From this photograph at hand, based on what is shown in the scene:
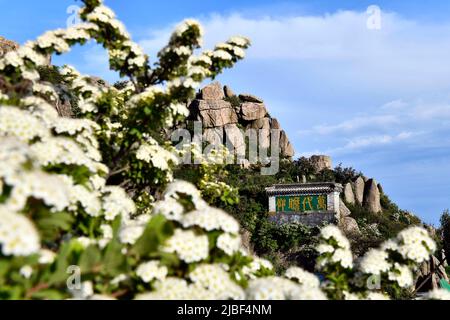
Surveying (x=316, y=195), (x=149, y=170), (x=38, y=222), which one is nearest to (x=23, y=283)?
(x=38, y=222)

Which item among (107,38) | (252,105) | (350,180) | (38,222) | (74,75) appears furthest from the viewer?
(252,105)

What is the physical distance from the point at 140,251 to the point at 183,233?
37cm

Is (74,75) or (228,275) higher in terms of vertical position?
(74,75)

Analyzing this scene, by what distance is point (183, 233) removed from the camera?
4195 mm

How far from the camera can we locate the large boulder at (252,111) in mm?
53406

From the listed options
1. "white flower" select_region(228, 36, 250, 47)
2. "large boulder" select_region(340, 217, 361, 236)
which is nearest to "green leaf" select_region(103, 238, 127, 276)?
"white flower" select_region(228, 36, 250, 47)

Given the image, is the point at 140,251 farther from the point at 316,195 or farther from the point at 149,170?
the point at 316,195

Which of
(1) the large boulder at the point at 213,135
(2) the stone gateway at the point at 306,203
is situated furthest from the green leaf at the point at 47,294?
(1) the large boulder at the point at 213,135

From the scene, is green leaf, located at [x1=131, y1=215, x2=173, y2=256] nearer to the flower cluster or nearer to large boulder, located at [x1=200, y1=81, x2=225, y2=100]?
the flower cluster

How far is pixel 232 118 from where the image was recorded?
52.9 metres

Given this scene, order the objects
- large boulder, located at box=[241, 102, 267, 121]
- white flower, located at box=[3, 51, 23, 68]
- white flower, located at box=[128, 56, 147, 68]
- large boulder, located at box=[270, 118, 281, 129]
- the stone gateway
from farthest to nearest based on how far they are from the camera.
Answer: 1. large boulder, located at box=[270, 118, 281, 129]
2. large boulder, located at box=[241, 102, 267, 121]
3. the stone gateway
4. white flower, located at box=[128, 56, 147, 68]
5. white flower, located at box=[3, 51, 23, 68]

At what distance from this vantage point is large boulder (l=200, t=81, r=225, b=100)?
5391 cm

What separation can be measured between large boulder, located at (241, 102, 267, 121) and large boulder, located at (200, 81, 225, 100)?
108 inches

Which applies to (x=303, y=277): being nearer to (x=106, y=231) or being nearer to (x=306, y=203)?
(x=106, y=231)
